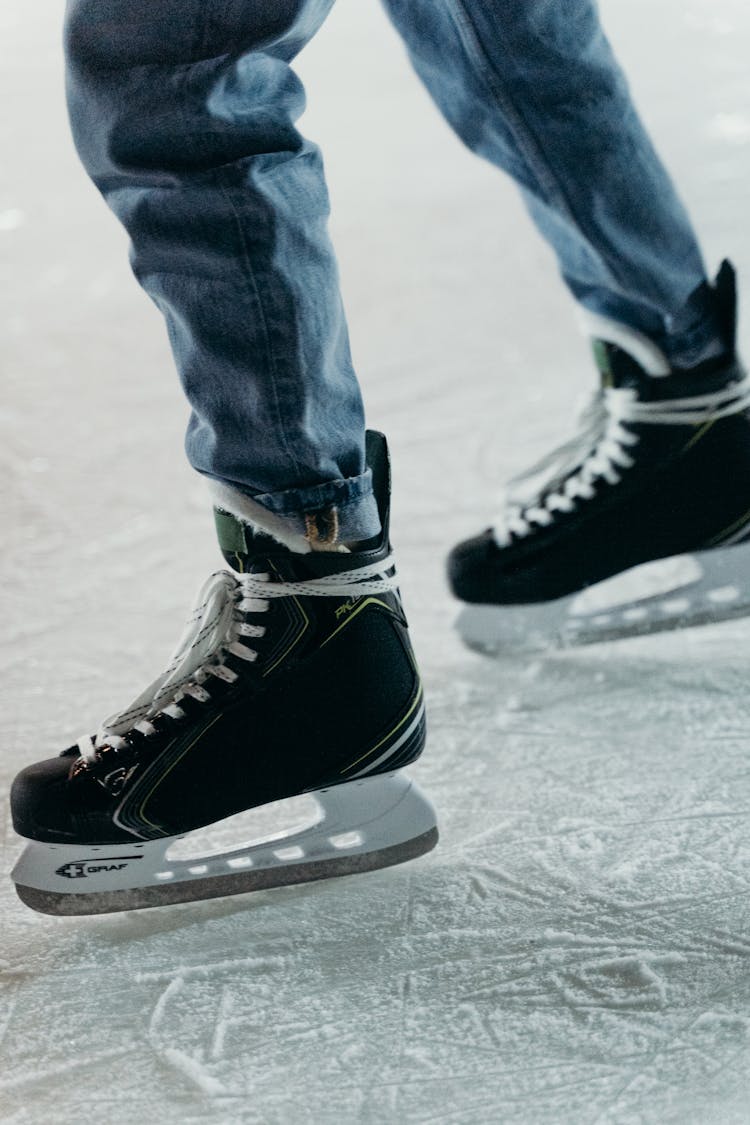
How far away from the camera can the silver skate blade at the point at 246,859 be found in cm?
81

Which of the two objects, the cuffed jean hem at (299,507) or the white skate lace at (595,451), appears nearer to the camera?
the cuffed jean hem at (299,507)

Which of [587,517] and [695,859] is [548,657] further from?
[695,859]

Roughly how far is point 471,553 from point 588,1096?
0.57 metres

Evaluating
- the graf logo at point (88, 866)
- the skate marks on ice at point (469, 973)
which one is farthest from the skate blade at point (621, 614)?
the graf logo at point (88, 866)

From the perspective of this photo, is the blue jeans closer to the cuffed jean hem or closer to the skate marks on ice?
the cuffed jean hem

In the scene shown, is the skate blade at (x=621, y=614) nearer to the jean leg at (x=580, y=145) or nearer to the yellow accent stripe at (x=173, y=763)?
the jean leg at (x=580, y=145)

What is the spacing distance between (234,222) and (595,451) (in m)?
0.47

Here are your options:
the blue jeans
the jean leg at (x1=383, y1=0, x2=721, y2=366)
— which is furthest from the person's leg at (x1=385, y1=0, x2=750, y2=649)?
the blue jeans

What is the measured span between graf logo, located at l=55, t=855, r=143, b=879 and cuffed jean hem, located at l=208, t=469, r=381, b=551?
0.75ft

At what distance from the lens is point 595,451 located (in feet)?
3.62

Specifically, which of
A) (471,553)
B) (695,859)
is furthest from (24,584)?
(695,859)

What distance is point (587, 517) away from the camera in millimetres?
1087

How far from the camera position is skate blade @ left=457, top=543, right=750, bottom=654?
1.08 m

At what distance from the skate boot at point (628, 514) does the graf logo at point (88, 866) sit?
1.39 feet
